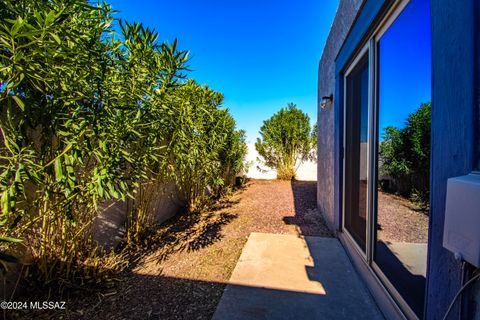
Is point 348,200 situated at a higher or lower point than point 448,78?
lower

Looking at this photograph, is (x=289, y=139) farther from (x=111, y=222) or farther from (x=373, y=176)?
(x=111, y=222)

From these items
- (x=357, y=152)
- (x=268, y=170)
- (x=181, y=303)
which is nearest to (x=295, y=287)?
(x=181, y=303)

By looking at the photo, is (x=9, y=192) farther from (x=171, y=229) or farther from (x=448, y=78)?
(x=171, y=229)

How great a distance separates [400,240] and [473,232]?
1093 mm

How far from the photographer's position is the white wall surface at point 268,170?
885cm

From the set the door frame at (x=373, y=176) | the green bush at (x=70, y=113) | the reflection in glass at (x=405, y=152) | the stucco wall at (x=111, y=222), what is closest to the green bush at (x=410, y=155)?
the reflection in glass at (x=405, y=152)

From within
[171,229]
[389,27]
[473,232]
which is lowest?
[171,229]

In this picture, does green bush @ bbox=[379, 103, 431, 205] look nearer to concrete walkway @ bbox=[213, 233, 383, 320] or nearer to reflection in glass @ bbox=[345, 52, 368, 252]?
reflection in glass @ bbox=[345, 52, 368, 252]

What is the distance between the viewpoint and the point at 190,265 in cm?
241

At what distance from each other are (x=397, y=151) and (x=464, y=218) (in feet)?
3.43

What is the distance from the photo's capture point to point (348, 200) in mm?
2707

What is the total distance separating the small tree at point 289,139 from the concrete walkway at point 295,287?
609 cm

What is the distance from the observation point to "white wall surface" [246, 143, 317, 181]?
885 cm

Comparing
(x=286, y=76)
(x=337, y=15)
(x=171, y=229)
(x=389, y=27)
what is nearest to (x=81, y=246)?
(x=171, y=229)
